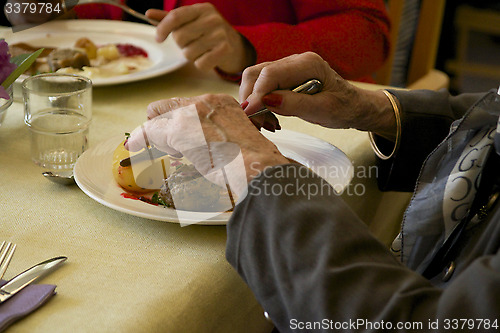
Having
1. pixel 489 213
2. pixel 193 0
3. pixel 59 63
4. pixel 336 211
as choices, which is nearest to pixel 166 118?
pixel 336 211

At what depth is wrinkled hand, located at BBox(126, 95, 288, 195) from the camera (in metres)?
0.52

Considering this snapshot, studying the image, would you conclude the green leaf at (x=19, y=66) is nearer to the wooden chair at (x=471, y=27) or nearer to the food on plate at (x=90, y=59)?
the food on plate at (x=90, y=59)

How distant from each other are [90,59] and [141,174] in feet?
2.10

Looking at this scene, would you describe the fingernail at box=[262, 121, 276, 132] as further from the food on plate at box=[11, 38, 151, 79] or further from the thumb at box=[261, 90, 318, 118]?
the food on plate at box=[11, 38, 151, 79]

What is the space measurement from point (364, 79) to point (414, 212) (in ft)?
2.61

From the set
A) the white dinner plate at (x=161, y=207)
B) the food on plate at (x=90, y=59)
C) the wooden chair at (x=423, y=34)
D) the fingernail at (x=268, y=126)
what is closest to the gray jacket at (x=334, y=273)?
the white dinner plate at (x=161, y=207)

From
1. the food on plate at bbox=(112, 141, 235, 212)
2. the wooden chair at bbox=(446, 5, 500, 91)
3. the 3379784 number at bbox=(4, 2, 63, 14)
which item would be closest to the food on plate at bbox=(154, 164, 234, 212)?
the food on plate at bbox=(112, 141, 235, 212)

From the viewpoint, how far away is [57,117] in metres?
0.75

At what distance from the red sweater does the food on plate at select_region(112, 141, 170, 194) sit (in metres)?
0.51

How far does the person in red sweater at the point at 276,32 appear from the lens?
108cm

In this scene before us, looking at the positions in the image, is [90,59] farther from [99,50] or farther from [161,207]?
[161,207]

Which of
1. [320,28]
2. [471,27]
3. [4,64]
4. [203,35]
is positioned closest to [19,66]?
[4,64]

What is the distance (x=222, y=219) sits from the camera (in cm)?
57

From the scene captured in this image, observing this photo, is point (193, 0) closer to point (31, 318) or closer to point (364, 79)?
point (364, 79)
